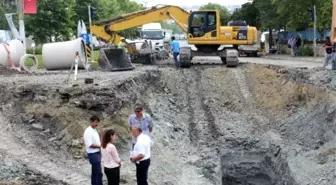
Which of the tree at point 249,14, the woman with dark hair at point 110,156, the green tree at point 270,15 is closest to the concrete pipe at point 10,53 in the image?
the woman with dark hair at point 110,156

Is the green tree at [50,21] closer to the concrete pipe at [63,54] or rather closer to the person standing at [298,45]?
the person standing at [298,45]

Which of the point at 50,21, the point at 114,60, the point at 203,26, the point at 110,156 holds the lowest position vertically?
the point at 110,156

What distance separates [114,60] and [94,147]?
14.0m

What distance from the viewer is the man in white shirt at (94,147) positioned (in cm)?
966

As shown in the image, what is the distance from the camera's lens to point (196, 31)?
2566 cm

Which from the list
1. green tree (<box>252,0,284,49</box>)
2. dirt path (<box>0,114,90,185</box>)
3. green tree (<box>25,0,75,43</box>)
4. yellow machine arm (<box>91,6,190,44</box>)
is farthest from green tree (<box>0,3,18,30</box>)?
dirt path (<box>0,114,90,185</box>)

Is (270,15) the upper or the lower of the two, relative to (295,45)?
upper

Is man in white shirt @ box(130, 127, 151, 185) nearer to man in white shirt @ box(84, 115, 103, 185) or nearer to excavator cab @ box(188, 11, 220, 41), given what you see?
man in white shirt @ box(84, 115, 103, 185)

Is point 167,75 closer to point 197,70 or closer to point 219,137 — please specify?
point 197,70

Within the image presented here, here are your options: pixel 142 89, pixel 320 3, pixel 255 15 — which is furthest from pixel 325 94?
pixel 255 15

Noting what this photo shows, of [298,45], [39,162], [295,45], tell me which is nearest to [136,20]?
[295,45]

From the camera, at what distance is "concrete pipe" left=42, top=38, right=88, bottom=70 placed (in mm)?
22992

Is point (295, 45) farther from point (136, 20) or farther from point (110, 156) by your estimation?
point (110, 156)

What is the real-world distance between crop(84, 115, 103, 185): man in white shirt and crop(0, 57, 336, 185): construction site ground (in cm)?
101
